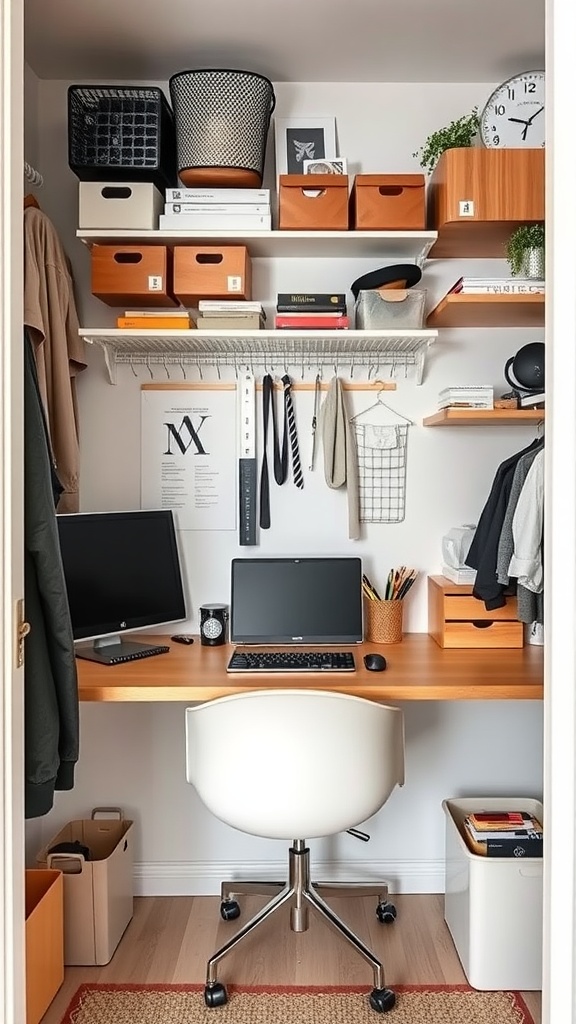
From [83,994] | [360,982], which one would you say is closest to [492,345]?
[360,982]

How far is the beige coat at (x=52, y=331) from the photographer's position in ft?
7.57

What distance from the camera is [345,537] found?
285cm

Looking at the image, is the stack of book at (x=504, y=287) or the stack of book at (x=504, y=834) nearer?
the stack of book at (x=504, y=834)

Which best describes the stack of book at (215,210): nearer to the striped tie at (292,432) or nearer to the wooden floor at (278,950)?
the striped tie at (292,432)

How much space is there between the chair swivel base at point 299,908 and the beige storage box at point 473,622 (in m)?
0.78

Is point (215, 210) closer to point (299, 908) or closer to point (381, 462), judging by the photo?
point (381, 462)

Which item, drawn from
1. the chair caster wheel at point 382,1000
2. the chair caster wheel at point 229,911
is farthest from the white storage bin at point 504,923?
the chair caster wheel at point 229,911

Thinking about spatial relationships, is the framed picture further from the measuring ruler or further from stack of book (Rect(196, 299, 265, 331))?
the measuring ruler

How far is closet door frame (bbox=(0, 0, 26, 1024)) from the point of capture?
4.44ft

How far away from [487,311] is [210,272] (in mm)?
855

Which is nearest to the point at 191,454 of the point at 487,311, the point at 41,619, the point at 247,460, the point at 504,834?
the point at 247,460

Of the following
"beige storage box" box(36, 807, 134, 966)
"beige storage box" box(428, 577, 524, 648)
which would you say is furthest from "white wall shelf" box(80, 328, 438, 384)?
"beige storage box" box(36, 807, 134, 966)

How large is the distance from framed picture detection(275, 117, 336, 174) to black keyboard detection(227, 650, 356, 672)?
60.3 inches

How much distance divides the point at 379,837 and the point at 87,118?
2.49 metres
